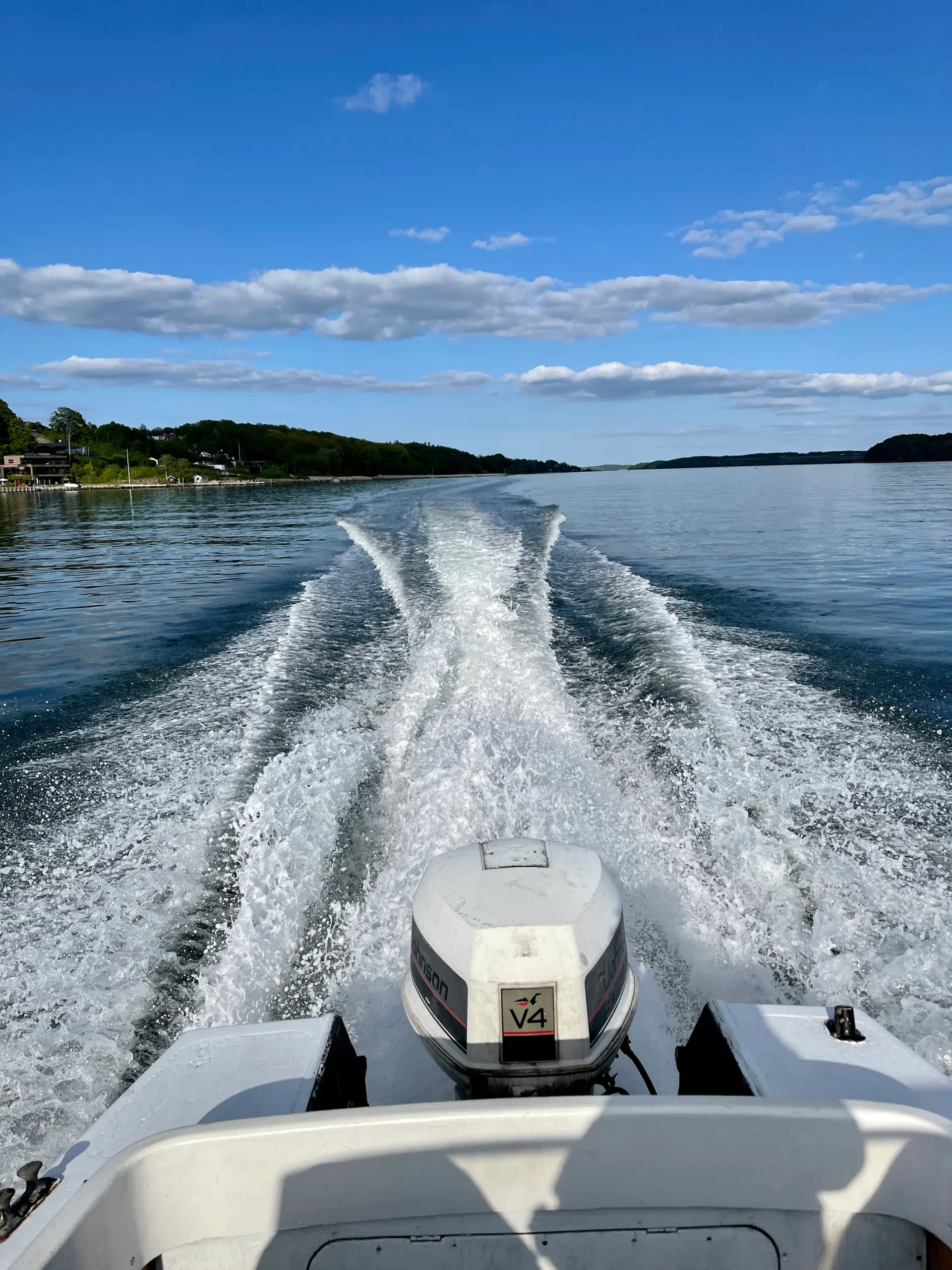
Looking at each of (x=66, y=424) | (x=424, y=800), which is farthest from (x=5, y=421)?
(x=424, y=800)

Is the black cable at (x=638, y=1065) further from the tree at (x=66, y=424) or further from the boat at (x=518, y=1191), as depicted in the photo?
the tree at (x=66, y=424)

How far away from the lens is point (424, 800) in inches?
185

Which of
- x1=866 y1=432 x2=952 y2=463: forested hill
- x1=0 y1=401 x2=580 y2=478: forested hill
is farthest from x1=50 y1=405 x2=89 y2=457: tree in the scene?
x1=866 y1=432 x2=952 y2=463: forested hill

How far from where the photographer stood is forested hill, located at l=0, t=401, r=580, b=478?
98.9 m

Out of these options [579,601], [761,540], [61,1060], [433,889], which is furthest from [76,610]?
[761,540]

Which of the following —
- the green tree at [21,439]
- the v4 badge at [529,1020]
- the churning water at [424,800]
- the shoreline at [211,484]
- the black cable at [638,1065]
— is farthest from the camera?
the green tree at [21,439]

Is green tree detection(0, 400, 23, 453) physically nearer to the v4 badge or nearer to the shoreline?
→ the shoreline

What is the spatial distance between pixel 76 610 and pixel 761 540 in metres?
13.4

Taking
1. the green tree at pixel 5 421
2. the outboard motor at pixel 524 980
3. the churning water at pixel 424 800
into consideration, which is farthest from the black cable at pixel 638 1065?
the green tree at pixel 5 421

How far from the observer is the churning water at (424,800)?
3.21 m

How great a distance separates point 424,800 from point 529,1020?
103 inches

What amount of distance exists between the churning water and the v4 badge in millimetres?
807

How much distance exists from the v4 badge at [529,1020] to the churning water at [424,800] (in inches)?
31.8

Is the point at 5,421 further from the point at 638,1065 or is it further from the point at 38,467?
the point at 638,1065
